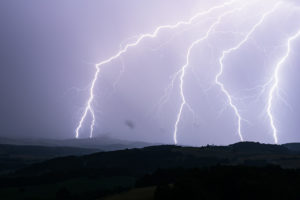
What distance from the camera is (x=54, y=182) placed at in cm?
2970

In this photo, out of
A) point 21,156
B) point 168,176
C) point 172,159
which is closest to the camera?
point 168,176

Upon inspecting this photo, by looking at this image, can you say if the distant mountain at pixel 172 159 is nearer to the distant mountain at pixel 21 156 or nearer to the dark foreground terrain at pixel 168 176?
the dark foreground terrain at pixel 168 176

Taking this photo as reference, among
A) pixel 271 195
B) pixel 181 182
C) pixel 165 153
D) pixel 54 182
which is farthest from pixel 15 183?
pixel 271 195

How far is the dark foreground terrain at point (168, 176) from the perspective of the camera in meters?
14.5

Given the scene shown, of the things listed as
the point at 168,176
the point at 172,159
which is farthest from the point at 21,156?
the point at 168,176

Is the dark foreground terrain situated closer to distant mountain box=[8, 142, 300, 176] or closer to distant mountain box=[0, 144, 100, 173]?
distant mountain box=[8, 142, 300, 176]

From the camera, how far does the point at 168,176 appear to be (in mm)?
23062

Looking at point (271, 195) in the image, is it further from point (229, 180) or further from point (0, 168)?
point (0, 168)

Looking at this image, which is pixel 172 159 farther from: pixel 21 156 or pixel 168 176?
pixel 21 156

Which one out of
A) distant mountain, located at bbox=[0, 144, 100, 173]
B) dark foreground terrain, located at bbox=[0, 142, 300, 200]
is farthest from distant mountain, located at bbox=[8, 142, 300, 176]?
distant mountain, located at bbox=[0, 144, 100, 173]

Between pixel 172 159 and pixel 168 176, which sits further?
pixel 172 159

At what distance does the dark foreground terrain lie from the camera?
1452 centimetres

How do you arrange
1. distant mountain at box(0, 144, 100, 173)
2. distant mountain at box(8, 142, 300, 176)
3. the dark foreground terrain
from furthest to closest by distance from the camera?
1. distant mountain at box(0, 144, 100, 173)
2. distant mountain at box(8, 142, 300, 176)
3. the dark foreground terrain

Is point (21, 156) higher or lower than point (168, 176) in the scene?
higher
